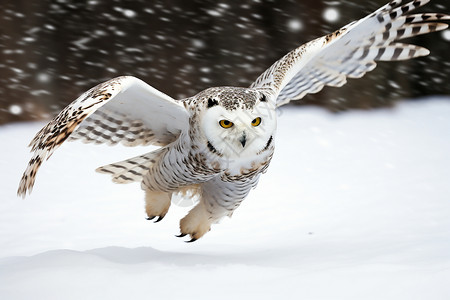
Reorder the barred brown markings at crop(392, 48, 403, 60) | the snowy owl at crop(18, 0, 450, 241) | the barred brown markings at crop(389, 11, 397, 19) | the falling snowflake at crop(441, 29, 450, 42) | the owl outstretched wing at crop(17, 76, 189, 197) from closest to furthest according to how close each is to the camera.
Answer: the owl outstretched wing at crop(17, 76, 189, 197) → the snowy owl at crop(18, 0, 450, 241) → the barred brown markings at crop(389, 11, 397, 19) → the barred brown markings at crop(392, 48, 403, 60) → the falling snowflake at crop(441, 29, 450, 42)

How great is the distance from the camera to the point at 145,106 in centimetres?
224

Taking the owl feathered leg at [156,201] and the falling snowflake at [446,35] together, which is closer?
the owl feathered leg at [156,201]

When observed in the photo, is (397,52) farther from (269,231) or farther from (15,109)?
(15,109)

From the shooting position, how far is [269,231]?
10.4ft

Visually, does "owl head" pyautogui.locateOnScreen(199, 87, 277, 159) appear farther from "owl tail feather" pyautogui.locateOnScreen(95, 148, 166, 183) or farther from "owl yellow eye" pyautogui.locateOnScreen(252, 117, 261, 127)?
"owl tail feather" pyautogui.locateOnScreen(95, 148, 166, 183)

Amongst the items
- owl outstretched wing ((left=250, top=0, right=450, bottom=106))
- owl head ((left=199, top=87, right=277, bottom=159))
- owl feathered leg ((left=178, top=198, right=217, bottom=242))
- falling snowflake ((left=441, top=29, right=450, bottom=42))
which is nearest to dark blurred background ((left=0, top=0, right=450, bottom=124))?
falling snowflake ((left=441, top=29, right=450, bottom=42))

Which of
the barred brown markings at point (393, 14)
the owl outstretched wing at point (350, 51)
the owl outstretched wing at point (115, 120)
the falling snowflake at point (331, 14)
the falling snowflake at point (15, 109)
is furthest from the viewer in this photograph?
the falling snowflake at point (331, 14)

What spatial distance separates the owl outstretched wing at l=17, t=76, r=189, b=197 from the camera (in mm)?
1804

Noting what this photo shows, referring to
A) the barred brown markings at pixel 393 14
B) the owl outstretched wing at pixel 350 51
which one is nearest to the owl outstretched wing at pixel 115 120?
the owl outstretched wing at pixel 350 51

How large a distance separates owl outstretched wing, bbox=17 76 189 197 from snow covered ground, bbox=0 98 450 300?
421 millimetres

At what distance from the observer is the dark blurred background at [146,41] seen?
16.5 feet

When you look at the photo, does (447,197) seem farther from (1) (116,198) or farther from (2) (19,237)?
(2) (19,237)


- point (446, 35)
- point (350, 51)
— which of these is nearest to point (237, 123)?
point (350, 51)

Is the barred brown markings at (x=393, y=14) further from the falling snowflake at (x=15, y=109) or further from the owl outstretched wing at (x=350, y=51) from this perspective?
the falling snowflake at (x=15, y=109)
